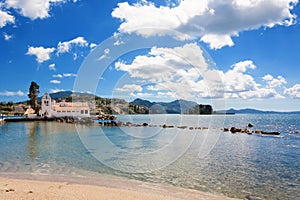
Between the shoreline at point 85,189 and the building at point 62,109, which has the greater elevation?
the building at point 62,109

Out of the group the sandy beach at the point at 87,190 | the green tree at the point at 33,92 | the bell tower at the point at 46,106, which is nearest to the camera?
the sandy beach at the point at 87,190

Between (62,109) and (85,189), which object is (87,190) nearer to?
(85,189)

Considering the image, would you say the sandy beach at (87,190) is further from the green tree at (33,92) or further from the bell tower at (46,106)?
the green tree at (33,92)

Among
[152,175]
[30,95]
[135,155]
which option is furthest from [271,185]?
[30,95]

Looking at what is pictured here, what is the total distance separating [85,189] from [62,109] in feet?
223

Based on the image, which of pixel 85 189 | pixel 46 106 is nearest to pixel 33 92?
pixel 46 106

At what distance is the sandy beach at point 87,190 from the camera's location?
8055mm

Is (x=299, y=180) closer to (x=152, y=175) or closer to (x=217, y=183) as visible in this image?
(x=217, y=183)

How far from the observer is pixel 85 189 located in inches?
355

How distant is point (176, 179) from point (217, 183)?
5.97 feet

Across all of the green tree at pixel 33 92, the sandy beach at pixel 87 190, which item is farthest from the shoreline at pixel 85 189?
the green tree at pixel 33 92

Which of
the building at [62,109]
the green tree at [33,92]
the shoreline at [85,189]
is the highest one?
the green tree at [33,92]

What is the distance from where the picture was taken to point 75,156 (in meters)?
17.0

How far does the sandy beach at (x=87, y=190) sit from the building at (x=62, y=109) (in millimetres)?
63793
